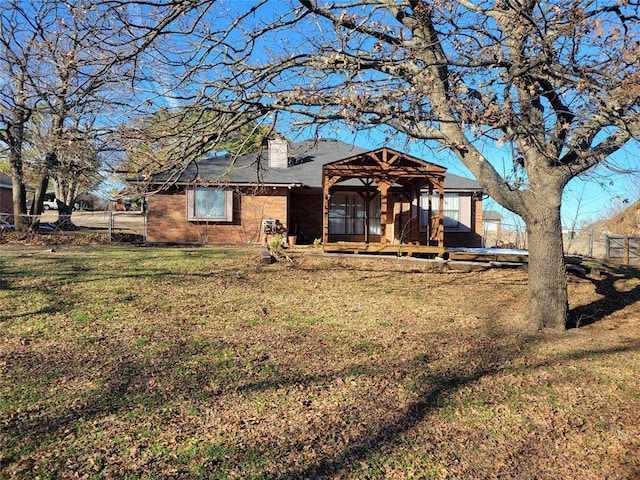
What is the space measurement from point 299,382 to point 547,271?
14.6 ft

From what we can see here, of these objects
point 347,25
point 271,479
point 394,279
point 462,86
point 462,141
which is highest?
A: point 347,25

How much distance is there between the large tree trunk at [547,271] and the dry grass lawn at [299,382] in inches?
14.7

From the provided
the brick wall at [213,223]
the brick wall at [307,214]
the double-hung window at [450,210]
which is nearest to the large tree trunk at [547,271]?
the brick wall at [213,223]

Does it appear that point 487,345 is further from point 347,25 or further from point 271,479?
point 347,25

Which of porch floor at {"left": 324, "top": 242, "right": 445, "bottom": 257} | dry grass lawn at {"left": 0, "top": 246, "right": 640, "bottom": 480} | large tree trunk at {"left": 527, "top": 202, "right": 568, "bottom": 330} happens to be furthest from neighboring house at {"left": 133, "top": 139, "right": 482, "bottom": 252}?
large tree trunk at {"left": 527, "top": 202, "right": 568, "bottom": 330}

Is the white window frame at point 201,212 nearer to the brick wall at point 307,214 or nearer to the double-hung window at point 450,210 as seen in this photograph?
the brick wall at point 307,214

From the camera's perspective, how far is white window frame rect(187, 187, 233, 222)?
17703mm

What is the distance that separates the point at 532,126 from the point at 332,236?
13.5 meters

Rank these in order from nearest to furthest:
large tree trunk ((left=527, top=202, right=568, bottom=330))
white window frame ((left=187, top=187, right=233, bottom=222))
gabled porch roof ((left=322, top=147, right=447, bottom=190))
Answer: large tree trunk ((left=527, top=202, right=568, bottom=330)), gabled porch roof ((left=322, top=147, right=447, bottom=190)), white window frame ((left=187, top=187, right=233, bottom=222))


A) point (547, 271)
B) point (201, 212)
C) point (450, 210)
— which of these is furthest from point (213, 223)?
point (547, 271)

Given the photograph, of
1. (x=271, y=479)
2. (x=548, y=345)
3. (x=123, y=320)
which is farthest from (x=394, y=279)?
(x=271, y=479)

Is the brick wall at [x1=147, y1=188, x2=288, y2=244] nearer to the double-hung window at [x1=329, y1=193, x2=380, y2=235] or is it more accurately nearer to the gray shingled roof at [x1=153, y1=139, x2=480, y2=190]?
the gray shingled roof at [x1=153, y1=139, x2=480, y2=190]

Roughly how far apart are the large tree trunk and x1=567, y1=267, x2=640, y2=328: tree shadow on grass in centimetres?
63

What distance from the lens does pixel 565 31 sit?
5.30 metres
